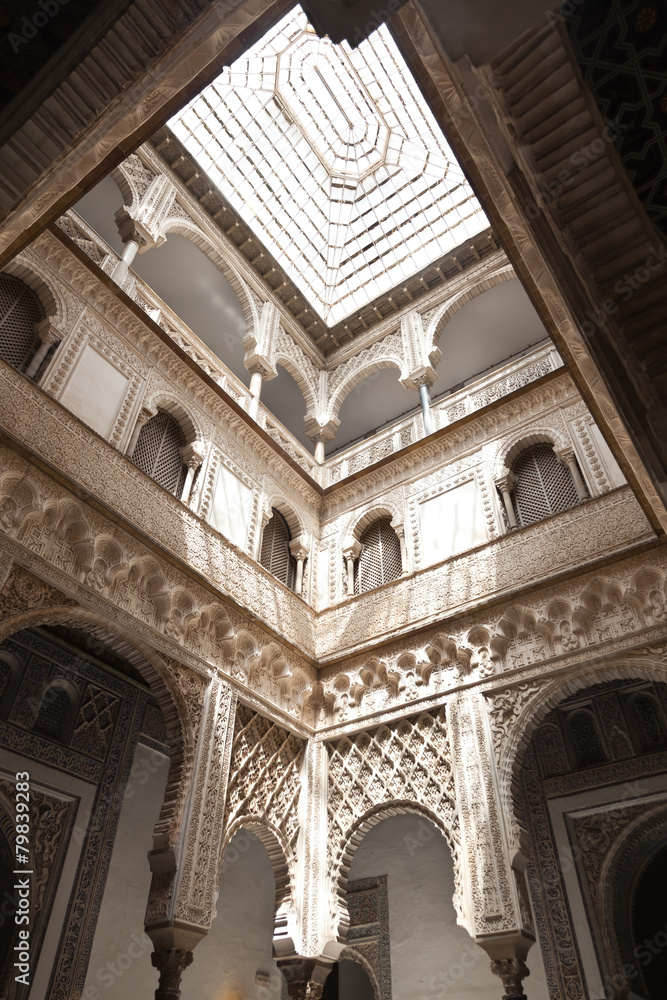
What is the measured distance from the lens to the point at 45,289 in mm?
6168

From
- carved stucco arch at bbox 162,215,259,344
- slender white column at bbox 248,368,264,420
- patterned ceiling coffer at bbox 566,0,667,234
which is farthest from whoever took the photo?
carved stucco arch at bbox 162,215,259,344

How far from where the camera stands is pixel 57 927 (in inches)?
232

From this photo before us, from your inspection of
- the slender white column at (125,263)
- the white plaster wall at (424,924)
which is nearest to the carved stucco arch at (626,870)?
the white plaster wall at (424,924)

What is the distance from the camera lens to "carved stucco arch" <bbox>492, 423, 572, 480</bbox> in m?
7.28

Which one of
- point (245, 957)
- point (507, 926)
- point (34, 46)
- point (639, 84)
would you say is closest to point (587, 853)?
point (507, 926)

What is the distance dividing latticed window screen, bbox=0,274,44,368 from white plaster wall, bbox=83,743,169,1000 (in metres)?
4.21

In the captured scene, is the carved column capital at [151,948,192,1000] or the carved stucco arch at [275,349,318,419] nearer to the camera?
the carved column capital at [151,948,192,1000]

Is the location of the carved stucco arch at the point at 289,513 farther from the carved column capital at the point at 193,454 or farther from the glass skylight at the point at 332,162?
the glass skylight at the point at 332,162

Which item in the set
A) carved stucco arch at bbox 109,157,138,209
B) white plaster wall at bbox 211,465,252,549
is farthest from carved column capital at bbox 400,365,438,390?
carved stucco arch at bbox 109,157,138,209

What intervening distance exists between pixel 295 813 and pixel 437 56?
594 centimetres

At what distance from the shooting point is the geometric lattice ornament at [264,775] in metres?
5.83

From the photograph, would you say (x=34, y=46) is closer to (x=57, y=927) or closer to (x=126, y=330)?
(x=126, y=330)

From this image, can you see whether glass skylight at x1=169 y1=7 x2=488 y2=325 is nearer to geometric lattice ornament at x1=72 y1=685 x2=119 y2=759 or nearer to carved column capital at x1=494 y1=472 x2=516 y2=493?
carved column capital at x1=494 y1=472 x2=516 y2=493

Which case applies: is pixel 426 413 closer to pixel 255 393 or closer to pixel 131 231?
pixel 255 393
